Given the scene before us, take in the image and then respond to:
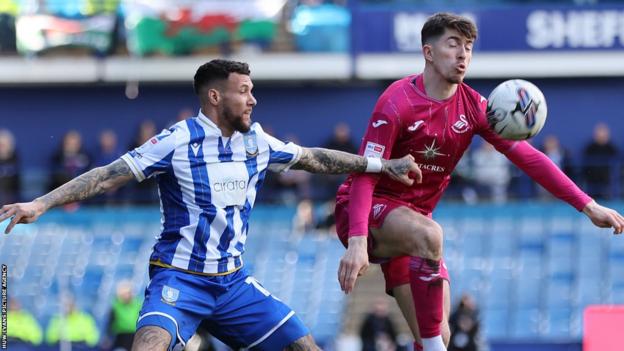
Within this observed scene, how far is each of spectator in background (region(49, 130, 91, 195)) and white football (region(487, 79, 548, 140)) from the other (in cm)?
1270

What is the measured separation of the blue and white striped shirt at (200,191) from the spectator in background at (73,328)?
876 centimetres

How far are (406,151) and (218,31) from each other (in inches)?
539

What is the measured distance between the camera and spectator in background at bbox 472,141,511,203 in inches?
818

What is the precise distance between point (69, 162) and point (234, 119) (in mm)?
12603

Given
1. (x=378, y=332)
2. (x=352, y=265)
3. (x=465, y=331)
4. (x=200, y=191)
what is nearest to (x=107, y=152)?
(x=378, y=332)

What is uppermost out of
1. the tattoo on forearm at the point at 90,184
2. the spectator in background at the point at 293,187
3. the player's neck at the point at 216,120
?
the player's neck at the point at 216,120

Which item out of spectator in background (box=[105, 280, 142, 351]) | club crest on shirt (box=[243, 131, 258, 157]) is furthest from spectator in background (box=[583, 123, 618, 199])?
club crest on shirt (box=[243, 131, 258, 157])

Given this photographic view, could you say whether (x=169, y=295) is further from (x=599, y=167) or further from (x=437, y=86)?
(x=599, y=167)

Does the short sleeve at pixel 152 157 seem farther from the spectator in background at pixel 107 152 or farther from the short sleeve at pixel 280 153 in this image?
the spectator in background at pixel 107 152

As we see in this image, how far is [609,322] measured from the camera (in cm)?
945

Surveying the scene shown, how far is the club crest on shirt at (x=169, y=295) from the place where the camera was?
869cm

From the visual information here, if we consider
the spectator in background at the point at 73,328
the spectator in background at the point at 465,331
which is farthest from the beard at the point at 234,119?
the spectator in background at the point at 73,328

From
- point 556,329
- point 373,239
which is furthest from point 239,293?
point 556,329

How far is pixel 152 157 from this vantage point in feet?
28.5
